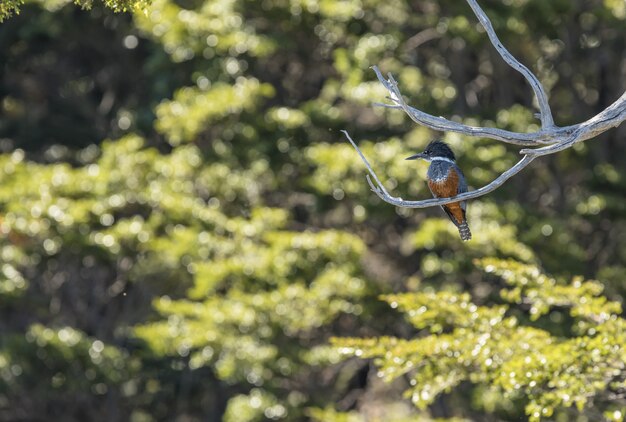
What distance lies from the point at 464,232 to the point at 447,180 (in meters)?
0.37

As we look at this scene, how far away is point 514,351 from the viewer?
11.3 meters

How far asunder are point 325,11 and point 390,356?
687 centimetres

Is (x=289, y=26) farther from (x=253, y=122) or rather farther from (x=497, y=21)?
(x=497, y=21)

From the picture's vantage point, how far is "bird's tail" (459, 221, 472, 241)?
33.0ft

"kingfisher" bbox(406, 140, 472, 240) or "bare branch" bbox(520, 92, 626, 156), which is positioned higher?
"bare branch" bbox(520, 92, 626, 156)

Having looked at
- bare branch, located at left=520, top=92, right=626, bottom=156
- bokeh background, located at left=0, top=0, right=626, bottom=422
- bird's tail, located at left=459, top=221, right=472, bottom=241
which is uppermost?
bare branch, located at left=520, top=92, right=626, bottom=156

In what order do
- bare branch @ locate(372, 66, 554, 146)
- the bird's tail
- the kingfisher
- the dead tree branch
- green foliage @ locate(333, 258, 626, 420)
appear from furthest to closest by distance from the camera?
green foliage @ locate(333, 258, 626, 420) → the kingfisher → the bird's tail → bare branch @ locate(372, 66, 554, 146) → the dead tree branch

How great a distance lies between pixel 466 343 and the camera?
11250 mm

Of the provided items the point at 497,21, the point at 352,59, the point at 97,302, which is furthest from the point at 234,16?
the point at 97,302

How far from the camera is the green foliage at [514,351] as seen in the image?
10.7m

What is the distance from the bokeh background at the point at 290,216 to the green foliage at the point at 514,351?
10.5 ft

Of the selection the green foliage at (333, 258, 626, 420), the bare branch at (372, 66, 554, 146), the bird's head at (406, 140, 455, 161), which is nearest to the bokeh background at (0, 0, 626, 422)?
the green foliage at (333, 258, 626, 420)

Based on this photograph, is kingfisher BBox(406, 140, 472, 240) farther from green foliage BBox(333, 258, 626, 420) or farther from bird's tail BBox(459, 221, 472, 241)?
green foliage BBox(333, 258, 626, 420)

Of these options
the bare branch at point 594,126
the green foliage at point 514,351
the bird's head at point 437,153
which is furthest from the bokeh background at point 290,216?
the bare branch at point 594,126
